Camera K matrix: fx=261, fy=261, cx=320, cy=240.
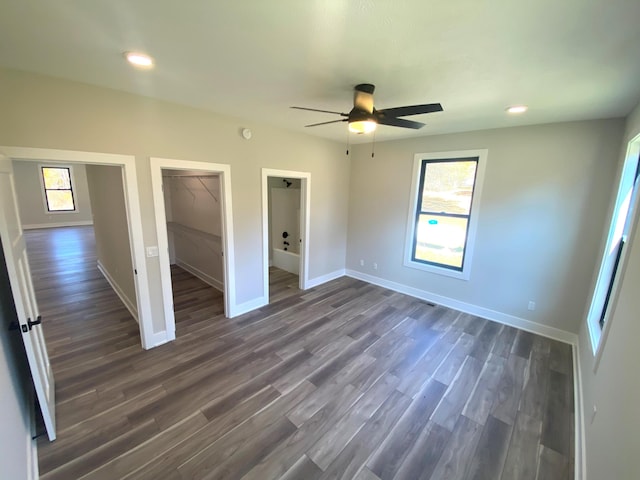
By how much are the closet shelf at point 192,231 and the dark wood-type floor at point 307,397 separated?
125 centimetres

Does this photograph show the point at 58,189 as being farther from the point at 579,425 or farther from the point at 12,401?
the point at 579,425

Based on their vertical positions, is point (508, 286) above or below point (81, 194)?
below

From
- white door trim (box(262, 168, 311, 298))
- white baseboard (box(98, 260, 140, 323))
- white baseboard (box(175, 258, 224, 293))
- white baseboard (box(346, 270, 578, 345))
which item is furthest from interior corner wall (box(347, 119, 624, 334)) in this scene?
white baseboard (box(98, 260, 140, 323))

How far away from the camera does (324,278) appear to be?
214 inches

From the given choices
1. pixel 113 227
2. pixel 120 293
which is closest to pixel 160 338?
→ pixel 120 293

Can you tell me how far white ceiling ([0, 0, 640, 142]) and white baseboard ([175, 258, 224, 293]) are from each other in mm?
3238

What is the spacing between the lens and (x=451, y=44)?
1.61 metres

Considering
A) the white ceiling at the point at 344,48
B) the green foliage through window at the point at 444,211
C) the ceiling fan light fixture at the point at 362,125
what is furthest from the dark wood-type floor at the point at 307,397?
the white ceiling at the point at 344,48

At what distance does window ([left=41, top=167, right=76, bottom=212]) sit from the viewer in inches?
384

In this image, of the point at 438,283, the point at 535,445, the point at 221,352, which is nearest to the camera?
the point at 535,445

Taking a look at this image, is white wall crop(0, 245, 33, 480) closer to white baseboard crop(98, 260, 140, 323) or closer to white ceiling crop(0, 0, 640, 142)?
white baseboard crop(98, 260, 140, 323)

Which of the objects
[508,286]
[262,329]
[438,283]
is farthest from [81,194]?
[508,286]

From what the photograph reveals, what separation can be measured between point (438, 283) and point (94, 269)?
23.3 feet

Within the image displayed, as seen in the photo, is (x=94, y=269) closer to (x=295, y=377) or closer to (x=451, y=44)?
(x=295, y=377)
